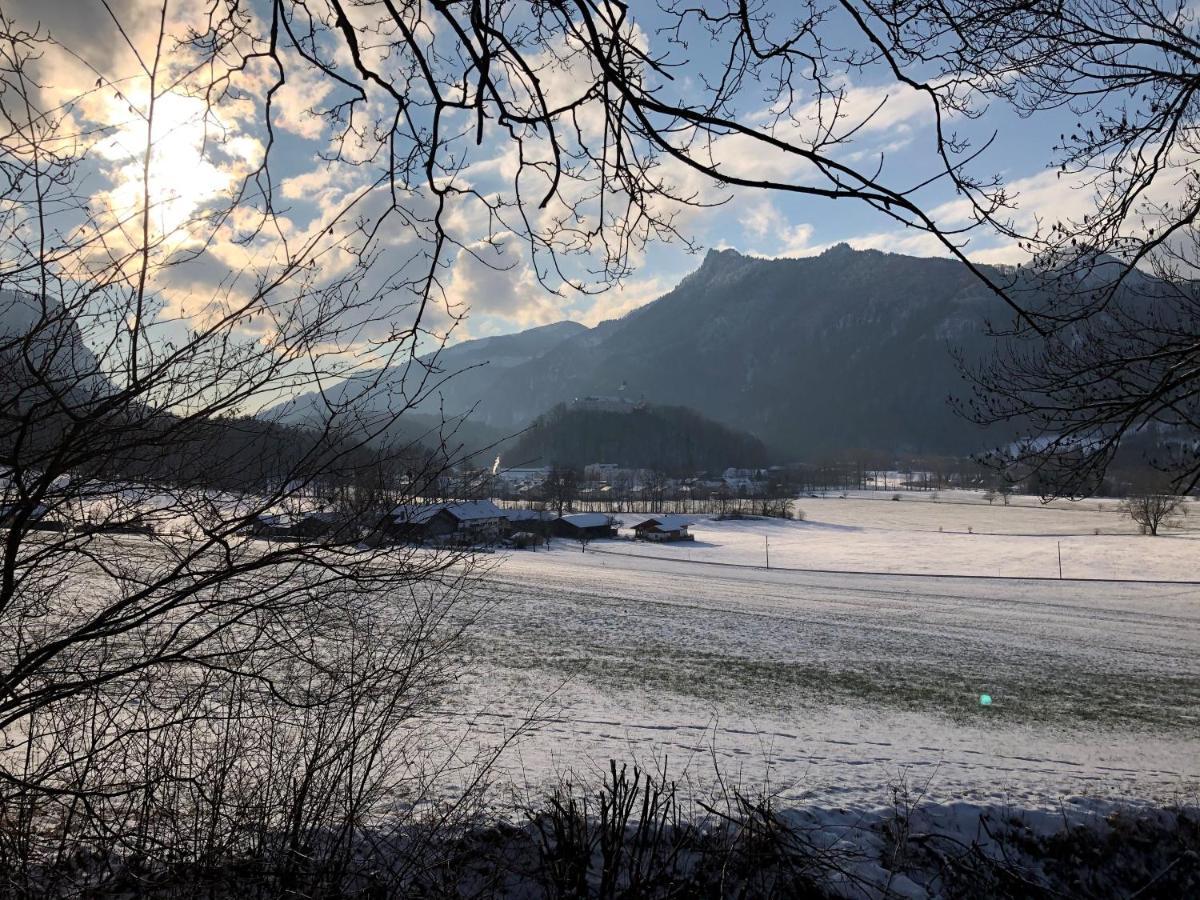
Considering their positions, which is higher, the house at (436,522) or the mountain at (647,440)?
the mountain at (647,440)

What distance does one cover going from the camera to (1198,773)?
11.6 metres

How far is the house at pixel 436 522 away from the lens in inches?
147

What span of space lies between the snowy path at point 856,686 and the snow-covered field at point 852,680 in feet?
0.24

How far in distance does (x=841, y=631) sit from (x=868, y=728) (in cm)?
1184

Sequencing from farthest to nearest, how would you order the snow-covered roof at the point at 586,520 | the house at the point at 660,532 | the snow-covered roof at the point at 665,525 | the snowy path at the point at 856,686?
the snow-covered roof at the point at 665,525 < the house at the point at 660,532 < the snow-covered roof at the point at 586,520 < the snowy path at the point at 856,686

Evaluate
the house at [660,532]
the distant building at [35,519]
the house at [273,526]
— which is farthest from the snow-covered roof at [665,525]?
the distant building at [35,519]

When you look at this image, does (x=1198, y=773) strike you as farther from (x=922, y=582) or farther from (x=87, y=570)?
(x=922, y=582)

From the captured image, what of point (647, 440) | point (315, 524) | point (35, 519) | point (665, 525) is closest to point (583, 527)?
point (665, 525)

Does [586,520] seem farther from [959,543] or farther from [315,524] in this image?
[315,524]

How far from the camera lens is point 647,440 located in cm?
18362

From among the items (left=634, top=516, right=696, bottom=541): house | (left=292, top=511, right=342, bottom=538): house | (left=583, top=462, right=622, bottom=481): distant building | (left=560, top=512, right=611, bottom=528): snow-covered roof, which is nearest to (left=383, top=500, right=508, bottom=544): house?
(left=292, top=511, right=342, bottom=538): house

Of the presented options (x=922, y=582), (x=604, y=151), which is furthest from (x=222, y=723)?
(x=922, y=582)

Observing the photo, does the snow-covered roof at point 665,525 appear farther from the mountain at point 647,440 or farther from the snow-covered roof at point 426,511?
the mountain at point 647,440

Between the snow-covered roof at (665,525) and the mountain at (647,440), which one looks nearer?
the snow-covered roof at (665,525)
